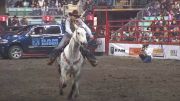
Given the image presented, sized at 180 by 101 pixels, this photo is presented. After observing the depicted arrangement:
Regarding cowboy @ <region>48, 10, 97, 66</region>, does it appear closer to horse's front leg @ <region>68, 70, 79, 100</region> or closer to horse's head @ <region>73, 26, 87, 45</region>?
horse's head @ <region>73, 26, 87, 45</region>

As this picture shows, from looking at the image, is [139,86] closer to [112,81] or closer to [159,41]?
[112,81]

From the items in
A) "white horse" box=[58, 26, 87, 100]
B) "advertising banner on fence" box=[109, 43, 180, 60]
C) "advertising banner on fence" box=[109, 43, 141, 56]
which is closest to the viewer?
"white horse" box=[58, 26, 87, 100]

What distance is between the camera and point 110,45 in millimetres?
25797

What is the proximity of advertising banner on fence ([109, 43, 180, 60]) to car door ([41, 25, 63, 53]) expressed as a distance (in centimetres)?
334

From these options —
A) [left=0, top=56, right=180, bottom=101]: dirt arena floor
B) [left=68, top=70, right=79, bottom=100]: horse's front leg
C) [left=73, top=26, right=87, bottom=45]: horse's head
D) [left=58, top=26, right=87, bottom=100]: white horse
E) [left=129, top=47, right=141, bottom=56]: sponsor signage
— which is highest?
[left=73, top=26, right=87, bottom=45]: horse's head

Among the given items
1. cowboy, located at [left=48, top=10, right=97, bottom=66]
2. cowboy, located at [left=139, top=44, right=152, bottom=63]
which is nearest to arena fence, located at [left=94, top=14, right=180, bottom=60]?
cowboy, located at [left=139, top=44, right=152, bottom=63]

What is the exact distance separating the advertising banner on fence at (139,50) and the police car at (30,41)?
338cm

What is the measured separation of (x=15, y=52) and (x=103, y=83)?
10493 mm

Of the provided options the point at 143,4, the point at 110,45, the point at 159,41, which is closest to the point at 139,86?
the point at 159,41

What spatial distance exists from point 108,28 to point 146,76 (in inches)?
439

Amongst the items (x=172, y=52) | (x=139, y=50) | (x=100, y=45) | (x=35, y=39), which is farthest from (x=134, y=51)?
(x=35, y=39)

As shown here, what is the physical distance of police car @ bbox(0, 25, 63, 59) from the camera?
23.0 m

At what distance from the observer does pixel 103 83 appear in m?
13.4

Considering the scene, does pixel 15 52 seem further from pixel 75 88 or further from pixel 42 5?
pixel 75 88
